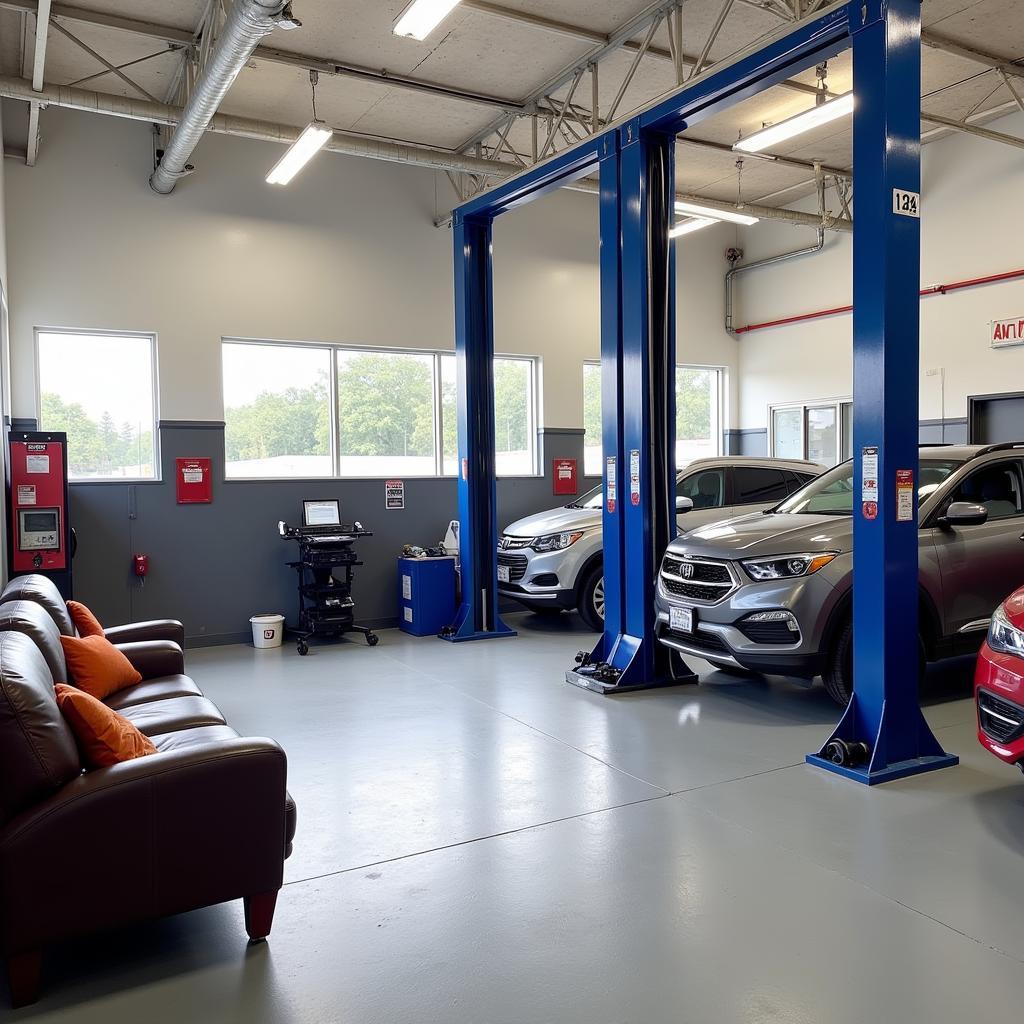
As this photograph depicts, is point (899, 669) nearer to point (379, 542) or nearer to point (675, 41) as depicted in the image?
point (675, 41)

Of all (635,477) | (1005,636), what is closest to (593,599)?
(635,477)

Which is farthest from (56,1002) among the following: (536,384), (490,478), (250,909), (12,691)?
(536,384)

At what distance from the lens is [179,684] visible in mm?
4070

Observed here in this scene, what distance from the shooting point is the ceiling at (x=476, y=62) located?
18.9ft

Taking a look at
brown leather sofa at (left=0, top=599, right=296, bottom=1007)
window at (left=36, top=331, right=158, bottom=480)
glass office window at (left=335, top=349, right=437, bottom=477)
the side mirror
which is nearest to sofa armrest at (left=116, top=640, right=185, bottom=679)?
brown leather sofa at (left=0, top=599, right=296, bottom=1007)

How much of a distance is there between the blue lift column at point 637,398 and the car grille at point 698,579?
26 cm

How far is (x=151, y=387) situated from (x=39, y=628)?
4.58 meters

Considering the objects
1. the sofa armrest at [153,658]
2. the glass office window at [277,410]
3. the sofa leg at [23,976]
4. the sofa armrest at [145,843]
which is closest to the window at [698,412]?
the glass office window at [277,410]

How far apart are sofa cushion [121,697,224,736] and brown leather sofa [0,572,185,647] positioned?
2.13 feet

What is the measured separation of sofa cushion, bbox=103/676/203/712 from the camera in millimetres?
3775

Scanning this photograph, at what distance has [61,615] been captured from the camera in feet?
13.2

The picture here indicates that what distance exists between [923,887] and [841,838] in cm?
41

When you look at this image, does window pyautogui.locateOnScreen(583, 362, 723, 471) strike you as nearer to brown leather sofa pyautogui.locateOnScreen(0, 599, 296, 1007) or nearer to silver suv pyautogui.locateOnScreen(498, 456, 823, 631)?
silver suv pyautogui.locateOnScreen(498, 456, 823, 631)

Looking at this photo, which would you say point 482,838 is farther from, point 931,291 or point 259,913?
point 931,291
